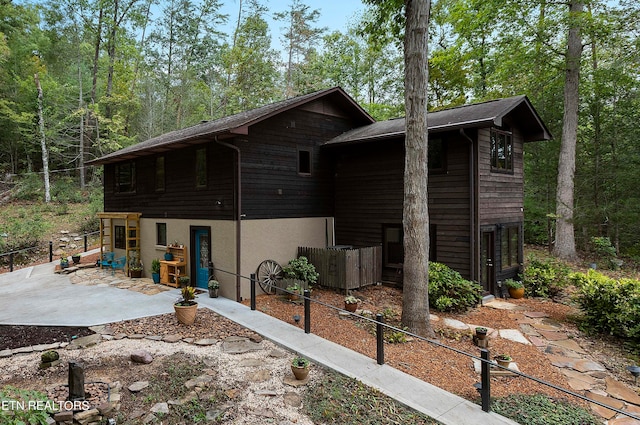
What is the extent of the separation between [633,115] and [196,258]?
19919mm

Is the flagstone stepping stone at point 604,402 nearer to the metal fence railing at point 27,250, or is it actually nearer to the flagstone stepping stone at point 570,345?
the flagstone stepping stone at point 570,345

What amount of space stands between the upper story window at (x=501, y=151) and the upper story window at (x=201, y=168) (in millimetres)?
8841

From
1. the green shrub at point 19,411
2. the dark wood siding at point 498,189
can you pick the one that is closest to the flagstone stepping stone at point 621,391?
the dark wood siding at point 498,189

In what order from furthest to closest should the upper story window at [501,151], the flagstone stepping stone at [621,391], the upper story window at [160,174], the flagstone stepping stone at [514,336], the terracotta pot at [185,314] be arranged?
Result: 1. the upper story window at [160,174]
2. the upper story window at [501,151]
3. the terracotta pot at [185,314]
4. the flagstone stepping stone at [514,336]
5. the flagstone stepping stone at [621,391]

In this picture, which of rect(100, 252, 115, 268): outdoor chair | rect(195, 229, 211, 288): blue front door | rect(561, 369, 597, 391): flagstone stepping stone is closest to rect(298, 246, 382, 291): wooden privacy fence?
rect(195, 229, 211, 288): blue front door

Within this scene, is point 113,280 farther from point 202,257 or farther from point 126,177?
point 126,177

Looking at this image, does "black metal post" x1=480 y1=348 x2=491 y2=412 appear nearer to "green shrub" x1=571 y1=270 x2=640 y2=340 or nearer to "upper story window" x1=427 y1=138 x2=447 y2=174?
"green shrub" x1=571 y1=270 x2=640 y2=340

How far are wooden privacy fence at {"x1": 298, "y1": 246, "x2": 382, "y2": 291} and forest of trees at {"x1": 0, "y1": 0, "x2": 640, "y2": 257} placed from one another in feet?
32.3

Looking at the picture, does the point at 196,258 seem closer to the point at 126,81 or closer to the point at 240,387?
the point at 240,387

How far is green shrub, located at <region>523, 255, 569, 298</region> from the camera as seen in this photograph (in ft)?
35.5

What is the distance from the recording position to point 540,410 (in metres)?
4.49

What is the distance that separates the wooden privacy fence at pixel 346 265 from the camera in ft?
33.6

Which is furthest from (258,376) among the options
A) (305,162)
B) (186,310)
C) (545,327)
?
(305,162)

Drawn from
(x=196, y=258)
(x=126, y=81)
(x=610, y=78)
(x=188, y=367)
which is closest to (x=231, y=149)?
(x=196, y=258)
